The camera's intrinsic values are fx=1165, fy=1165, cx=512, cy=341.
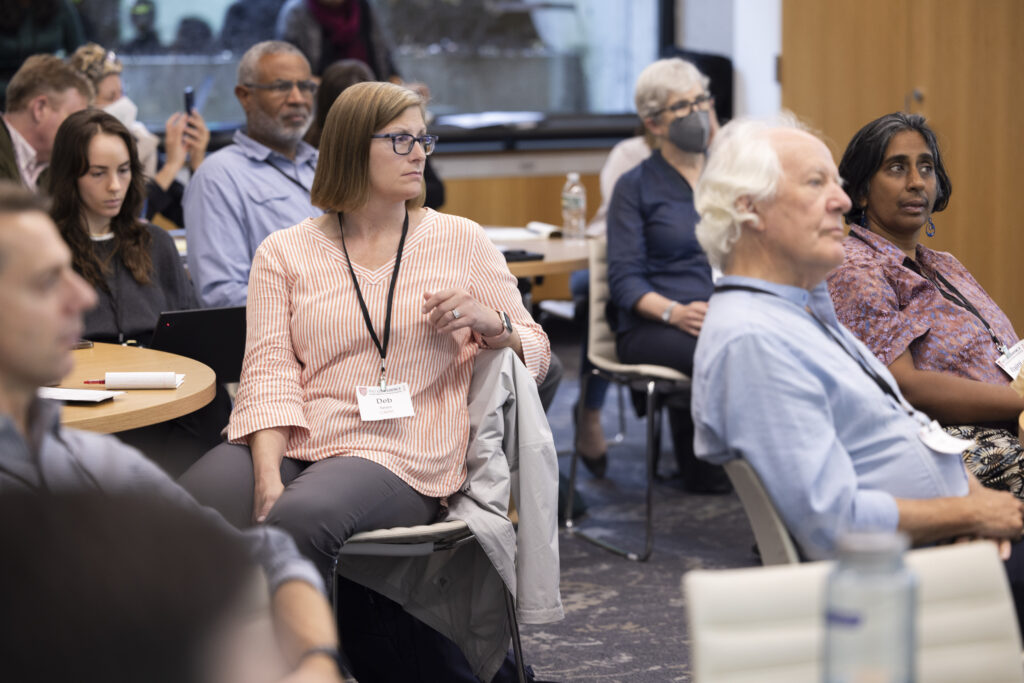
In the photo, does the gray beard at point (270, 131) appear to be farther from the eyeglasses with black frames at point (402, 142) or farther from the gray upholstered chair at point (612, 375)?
the eyeglasses with black frames at point (402, 142)

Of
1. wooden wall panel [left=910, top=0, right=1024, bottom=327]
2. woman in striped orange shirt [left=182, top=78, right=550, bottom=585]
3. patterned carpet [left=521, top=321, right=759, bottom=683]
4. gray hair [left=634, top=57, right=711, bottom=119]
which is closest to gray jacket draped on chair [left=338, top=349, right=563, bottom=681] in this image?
woman in striped orange shirt [left=182, top=78, right=550, bottom=585]

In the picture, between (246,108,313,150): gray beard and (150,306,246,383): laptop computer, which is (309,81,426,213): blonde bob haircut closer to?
(150,306,246,383): laptop computer

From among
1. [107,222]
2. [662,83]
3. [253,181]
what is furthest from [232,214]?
[662,83]

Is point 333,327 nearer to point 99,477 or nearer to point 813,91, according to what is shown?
point 99,477

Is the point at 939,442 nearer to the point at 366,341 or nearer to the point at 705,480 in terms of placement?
the point at 366,341

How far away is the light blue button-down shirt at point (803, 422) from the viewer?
178 centimetres

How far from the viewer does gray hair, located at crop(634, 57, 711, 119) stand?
4.38m

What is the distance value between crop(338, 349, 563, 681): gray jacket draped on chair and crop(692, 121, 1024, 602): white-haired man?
2.06 feet

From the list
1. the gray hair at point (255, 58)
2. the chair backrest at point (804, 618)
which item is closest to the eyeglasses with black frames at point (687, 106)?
the gray hair at point (255, 58)

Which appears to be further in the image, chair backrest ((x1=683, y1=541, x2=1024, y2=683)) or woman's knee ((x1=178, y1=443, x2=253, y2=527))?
woman's knee ((x1=178, y1=443, x2=253, y2=527))

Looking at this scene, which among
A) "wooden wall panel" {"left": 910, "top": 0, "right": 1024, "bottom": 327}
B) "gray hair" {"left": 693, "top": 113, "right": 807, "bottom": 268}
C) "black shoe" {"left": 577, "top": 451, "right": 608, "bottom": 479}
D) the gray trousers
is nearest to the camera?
"gray hair" {"left": 693, "top": 113, "right": 807, "bottom": 268}

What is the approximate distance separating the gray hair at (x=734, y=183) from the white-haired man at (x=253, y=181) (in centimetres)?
183

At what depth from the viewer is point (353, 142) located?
2592 mm

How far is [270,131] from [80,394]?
1.66 metres
